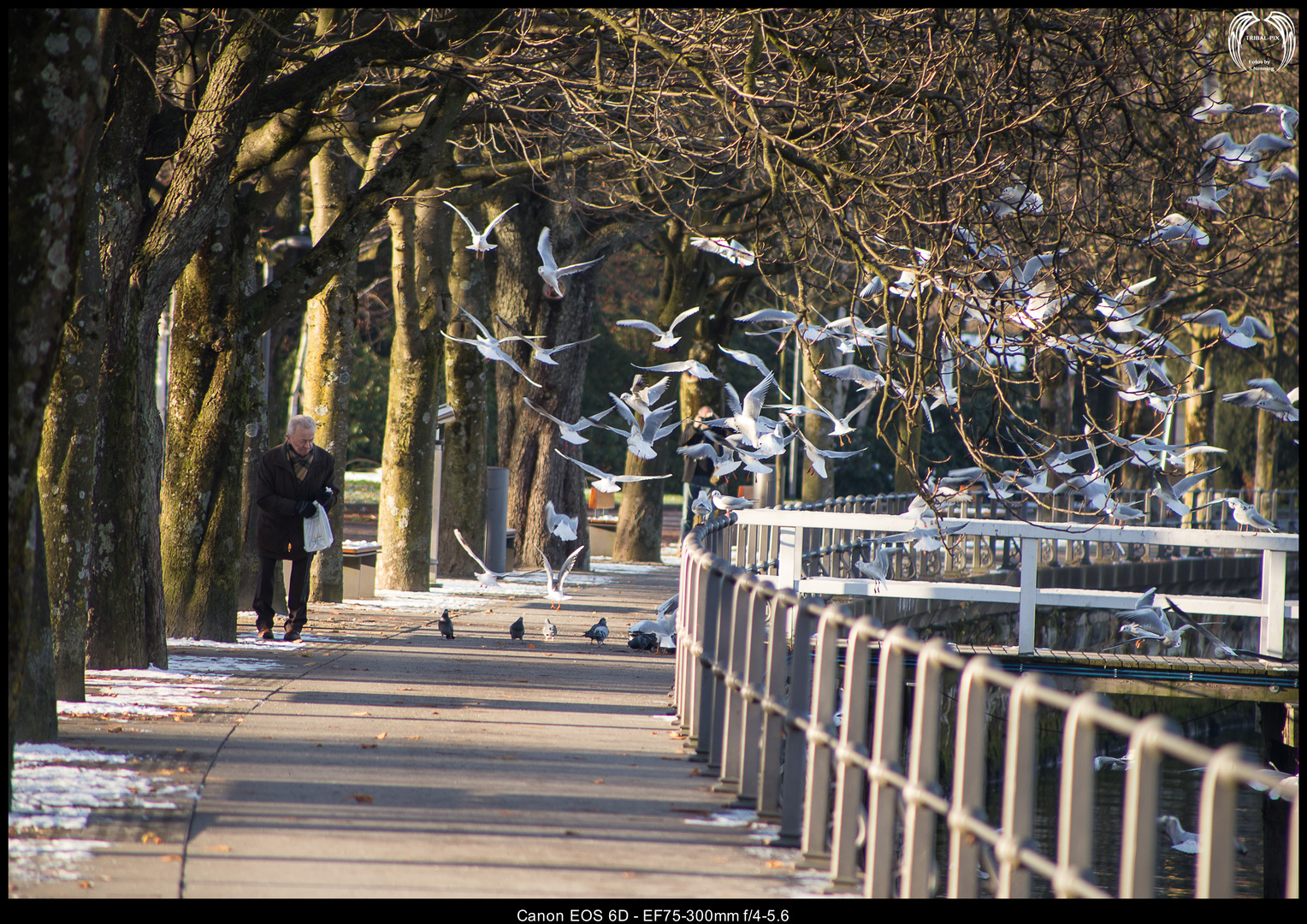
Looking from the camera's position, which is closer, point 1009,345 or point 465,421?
point 1009,345

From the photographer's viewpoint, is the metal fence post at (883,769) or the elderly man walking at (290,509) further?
the elderly man walking at (290,509)

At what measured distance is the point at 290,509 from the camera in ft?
36.4

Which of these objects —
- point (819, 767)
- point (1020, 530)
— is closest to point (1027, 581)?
point (1020, 530)

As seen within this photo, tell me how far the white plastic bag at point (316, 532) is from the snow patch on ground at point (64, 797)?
439cm

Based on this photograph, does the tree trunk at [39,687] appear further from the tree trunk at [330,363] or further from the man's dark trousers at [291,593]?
the tree trunk at [330,363]

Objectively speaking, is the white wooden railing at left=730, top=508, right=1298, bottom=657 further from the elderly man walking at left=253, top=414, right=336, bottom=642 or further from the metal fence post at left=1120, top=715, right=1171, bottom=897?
the metal fence post at left=1120, top=715, right=1171, bottom=897

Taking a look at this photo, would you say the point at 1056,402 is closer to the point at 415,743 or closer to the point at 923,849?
the point at 415,743

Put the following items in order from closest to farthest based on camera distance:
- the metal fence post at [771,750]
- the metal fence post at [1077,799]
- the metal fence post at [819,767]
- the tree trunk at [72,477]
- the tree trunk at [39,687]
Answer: the metal fence post at [1077,799]
the metal fence post at [819,767]
the metal fence post at [771,750]
the tree trunk at [39,687]
the tree trunk at [72,477]

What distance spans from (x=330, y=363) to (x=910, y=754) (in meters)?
10.7

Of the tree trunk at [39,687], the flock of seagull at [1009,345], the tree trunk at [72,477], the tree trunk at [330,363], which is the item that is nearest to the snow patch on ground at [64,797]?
the tree trunk at [39,687]

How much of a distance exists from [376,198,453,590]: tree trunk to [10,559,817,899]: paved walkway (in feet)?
16.7

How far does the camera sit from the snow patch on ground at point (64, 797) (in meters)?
4.95

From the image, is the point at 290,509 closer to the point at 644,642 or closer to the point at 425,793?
the point at 644,642

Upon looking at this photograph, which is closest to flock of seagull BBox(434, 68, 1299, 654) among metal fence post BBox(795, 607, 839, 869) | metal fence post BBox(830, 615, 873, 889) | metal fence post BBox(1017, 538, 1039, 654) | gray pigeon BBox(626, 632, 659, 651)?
metal fence post BBox(1017, 538, 1039, 654)
